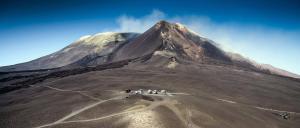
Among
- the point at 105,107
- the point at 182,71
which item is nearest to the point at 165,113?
the point at 105,107

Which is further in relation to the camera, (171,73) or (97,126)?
(171,73)

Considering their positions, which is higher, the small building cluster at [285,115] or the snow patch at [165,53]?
the snow patch at [165,53]

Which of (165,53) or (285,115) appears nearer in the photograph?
(285,115)

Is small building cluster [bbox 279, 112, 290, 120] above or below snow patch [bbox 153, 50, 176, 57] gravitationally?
below

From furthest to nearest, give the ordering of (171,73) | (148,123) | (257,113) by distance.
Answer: (171,73) → (257,113) → (148,123)

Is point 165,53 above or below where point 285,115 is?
above

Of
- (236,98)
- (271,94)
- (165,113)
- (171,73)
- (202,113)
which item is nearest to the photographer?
(165,113)

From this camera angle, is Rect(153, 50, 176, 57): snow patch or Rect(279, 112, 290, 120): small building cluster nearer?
Rect(279, 112, 290, 120): small building cluster

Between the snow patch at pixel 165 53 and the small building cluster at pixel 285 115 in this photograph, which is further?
the snow patch at pixel 165 53

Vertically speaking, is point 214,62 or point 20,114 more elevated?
point 214,62

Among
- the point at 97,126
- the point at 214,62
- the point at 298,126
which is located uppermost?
the point at 214,62

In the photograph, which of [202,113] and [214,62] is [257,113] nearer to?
[202,113]
